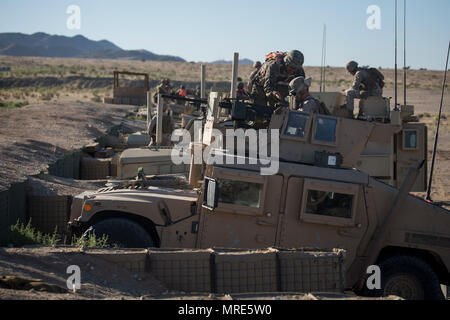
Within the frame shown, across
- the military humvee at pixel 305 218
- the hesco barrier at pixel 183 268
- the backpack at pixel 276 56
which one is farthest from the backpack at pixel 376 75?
the hesco barrier at pixel 183 268

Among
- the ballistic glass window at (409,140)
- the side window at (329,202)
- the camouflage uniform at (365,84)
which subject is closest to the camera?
the side window at (329,202)

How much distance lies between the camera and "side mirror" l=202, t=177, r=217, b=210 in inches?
256

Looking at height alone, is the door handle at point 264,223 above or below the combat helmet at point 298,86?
below

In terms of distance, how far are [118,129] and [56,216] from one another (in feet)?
51.3

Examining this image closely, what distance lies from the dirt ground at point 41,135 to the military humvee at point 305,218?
10.1 ft

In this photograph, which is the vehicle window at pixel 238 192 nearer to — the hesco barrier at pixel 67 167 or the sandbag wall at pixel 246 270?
the sandbag wall at pixel 246 270

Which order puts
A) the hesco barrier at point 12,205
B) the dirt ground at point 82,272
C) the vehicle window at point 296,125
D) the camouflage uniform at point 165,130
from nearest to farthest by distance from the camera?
1. the dirt ground at point 82,272
2. the vehicle window at point 296,125
3. the hesco barrier at point 12,205
4. the camouflage uniform at point 165,130

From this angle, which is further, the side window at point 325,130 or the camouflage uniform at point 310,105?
the camouflage uniform at point 310,105

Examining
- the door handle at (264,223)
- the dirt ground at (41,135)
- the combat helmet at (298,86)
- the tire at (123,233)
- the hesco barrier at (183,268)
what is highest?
the combat helmet at (298,86)

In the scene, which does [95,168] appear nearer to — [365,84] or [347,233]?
[365,84]

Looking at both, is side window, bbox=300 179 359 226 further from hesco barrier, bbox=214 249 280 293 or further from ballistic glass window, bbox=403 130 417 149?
ballistic glass window, bbox=403 130 417 149

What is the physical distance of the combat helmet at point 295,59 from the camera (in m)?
8.93

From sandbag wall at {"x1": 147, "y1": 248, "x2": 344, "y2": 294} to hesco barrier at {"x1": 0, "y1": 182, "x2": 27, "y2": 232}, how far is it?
9.38 ft

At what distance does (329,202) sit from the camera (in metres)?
6.70
